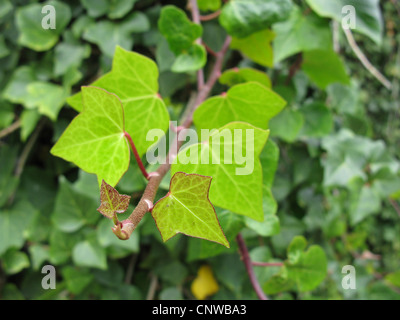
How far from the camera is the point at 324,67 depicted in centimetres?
54

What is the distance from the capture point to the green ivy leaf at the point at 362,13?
0.45 meters

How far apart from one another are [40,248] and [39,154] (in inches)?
7.7

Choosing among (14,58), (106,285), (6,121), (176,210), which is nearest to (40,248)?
(106,285)

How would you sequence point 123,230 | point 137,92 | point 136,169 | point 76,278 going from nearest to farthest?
point 123,230 → point 137,92 → point 136,169 → point 76,278

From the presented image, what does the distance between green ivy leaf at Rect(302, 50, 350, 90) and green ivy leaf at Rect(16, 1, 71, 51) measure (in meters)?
0.43

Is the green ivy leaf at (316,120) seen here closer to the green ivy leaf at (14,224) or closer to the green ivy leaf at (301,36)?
the green ivy leaf at (301,36)

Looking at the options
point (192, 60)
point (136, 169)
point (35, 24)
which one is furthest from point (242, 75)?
point (35, 24)

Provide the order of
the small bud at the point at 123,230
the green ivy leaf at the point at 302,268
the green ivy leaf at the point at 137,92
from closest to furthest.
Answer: the small bud at the point at 123,230 → the green ivy leaf at the point at 137,92 → the green ivy leaf at the point at 302,268

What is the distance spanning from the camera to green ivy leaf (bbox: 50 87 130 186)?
26 cm

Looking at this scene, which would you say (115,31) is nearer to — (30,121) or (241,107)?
(30,121)

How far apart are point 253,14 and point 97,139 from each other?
26 centimetres

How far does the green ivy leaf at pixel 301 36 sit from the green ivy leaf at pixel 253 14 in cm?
7

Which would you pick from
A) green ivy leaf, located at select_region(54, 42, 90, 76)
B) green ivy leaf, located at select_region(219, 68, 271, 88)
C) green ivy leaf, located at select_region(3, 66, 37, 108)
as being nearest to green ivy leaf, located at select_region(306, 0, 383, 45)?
green ivy leaf, located at select_region(219, 68, 271, 88)

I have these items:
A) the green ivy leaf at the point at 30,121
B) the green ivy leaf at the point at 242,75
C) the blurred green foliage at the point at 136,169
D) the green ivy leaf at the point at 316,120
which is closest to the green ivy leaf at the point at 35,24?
the blurred green foliage at the point at 136,169
